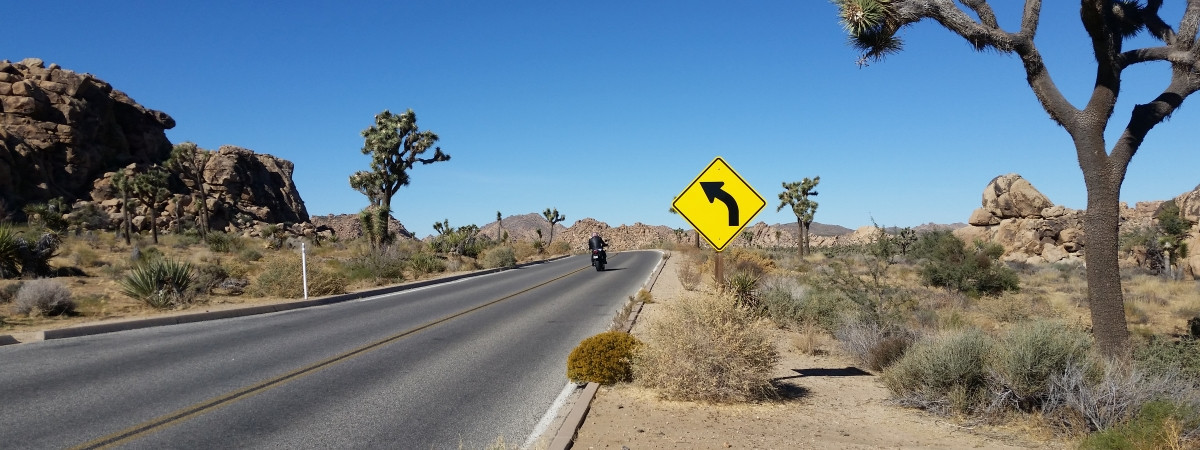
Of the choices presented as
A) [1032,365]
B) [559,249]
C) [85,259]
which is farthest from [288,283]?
[559,249]

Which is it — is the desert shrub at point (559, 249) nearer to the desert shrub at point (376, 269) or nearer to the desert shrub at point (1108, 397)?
the desert shrub at point (376, 269)

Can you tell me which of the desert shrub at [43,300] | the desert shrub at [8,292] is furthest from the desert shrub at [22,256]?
the desert shrub at [43,300]

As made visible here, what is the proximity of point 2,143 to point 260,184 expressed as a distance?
40.8 meters

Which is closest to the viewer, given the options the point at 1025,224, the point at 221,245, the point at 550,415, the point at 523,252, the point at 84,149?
the point at 550,415

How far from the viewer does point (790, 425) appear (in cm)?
667

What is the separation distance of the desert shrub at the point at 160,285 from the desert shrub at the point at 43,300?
1506mm

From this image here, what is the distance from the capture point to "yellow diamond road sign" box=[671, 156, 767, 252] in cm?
936

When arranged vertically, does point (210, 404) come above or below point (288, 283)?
below

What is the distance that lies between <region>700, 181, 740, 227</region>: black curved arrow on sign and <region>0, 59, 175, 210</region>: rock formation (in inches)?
2718

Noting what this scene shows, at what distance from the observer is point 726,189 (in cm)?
948

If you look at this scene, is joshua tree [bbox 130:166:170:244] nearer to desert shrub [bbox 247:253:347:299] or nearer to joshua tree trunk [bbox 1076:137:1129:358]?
desert shrub [bbox 247:253:347:299]

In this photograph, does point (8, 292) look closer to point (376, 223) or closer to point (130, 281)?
point (130, 281)

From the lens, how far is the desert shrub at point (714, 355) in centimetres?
739

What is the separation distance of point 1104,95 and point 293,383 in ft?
33.7
